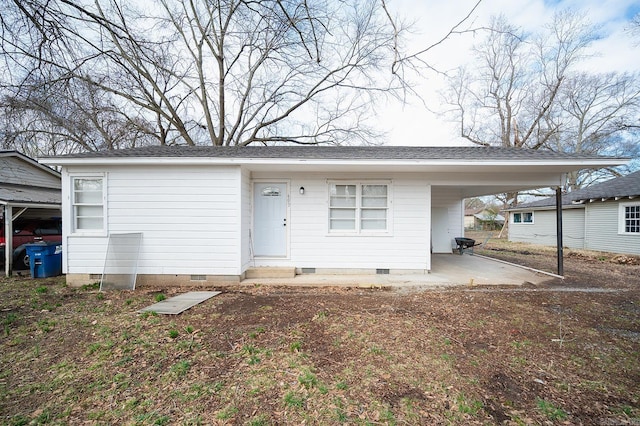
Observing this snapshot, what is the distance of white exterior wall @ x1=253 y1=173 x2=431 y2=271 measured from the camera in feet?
21.8

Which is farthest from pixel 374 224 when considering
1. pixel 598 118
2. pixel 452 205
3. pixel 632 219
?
pixel 598 118

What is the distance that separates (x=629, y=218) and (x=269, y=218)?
14.7 metres

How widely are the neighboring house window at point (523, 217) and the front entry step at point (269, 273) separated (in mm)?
17894

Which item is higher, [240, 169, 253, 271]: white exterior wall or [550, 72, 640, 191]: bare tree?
[550, 72, 640, 191]: bare tree

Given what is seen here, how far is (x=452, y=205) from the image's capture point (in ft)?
33.8

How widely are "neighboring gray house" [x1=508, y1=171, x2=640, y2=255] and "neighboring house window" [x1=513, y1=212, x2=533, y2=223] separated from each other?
354 mm

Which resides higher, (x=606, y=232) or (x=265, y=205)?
(x=265, y=205)

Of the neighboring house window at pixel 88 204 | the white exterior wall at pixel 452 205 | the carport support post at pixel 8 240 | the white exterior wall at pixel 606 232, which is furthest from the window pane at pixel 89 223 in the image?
the white exterior wall at pixel 606 232

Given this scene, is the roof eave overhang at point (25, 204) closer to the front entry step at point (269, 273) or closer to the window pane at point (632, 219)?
the front entry step at point (269, 273)

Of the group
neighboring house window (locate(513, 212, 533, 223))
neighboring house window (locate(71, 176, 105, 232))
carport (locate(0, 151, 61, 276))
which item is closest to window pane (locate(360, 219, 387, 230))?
neighboring house window (locate(71, 176, 105, 232))

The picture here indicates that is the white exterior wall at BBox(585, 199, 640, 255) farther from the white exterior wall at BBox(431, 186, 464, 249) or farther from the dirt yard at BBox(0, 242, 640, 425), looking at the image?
the dirt yard at BBox(0, 242, 640, 425)

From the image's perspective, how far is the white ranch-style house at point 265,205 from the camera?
18.9ft

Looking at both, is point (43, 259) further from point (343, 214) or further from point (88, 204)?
point (343, 214)

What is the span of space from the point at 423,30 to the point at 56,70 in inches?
219
